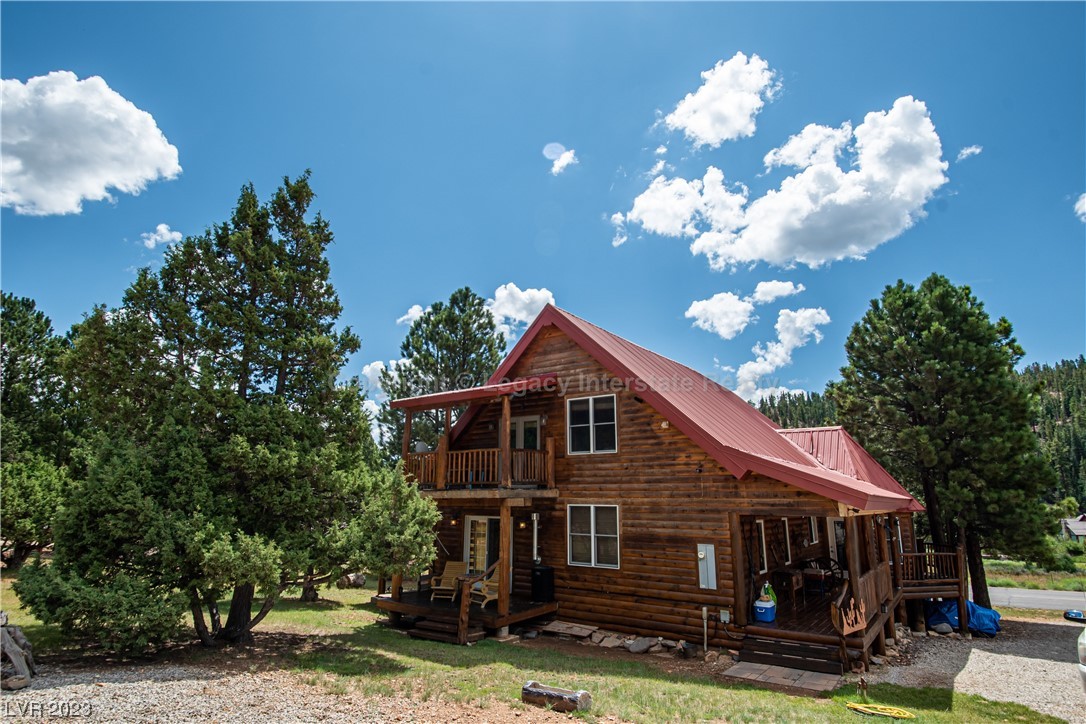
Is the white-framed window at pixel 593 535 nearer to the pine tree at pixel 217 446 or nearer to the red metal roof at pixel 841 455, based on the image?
the pine tree at pixel 217 446

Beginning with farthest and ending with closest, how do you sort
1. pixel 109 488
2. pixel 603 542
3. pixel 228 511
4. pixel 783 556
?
pixel 783 556 < pixel 603 542 < pixel 228 511 < pixel 109 488

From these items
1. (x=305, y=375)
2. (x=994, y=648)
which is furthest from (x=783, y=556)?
(x=305, y=375)

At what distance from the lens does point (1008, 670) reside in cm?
1215

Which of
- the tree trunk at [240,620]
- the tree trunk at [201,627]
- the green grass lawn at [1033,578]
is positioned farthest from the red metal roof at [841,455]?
the green grass lawn at [1033,578]

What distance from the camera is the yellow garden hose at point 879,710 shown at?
807cm

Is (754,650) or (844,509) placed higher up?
(844,509)

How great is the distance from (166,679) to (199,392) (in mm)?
4449

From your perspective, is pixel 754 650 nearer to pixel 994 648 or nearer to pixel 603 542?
pixel 603 542

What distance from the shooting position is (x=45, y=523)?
1486cm

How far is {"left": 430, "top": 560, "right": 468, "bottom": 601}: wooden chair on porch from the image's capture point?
14250 mm

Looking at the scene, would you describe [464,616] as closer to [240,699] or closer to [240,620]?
[240,620]

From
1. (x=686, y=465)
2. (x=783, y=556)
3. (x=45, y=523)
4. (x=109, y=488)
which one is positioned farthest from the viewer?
(x=783, y=556)

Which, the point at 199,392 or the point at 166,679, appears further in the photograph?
the point at 199,392

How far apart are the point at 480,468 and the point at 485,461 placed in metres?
0.25
